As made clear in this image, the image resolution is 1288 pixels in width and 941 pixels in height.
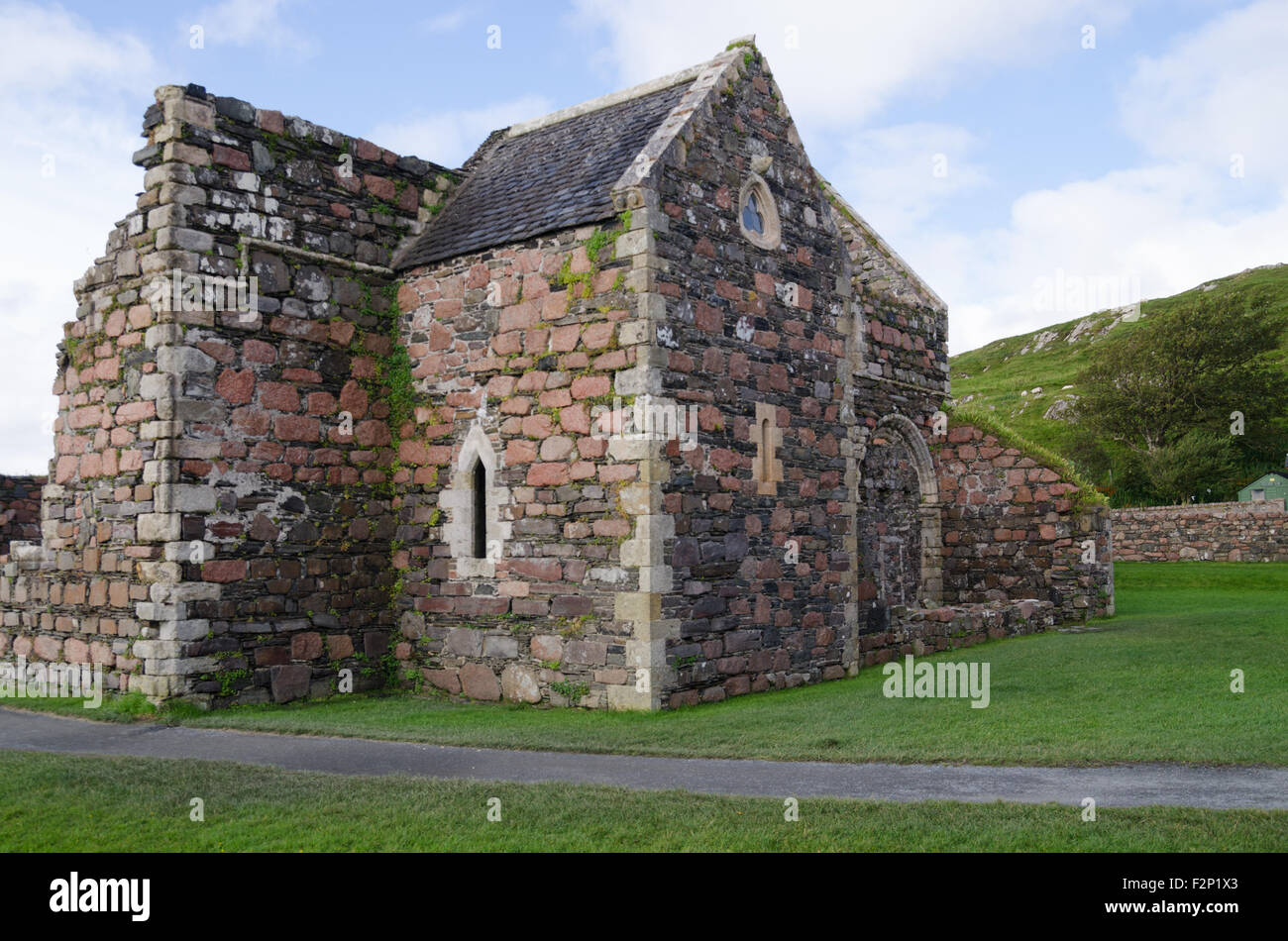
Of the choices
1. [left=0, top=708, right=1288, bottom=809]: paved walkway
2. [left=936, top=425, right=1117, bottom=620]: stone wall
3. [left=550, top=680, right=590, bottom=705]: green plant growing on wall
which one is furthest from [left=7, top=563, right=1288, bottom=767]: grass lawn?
[left=936, top=425, right=1117, bottom=620]: stone wall

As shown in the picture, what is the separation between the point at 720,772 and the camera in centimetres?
805

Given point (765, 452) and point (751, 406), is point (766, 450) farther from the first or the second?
point (751, 406)

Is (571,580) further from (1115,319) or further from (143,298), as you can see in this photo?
(1115,319)

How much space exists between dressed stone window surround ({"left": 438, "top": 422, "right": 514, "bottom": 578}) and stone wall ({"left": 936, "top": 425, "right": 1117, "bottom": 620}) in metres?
10.7

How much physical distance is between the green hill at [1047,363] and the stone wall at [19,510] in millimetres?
59272

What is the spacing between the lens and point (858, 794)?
7.11 m

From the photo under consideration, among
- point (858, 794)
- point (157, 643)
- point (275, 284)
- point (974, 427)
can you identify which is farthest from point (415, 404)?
point (974, 427)

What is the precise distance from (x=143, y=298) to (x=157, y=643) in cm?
394

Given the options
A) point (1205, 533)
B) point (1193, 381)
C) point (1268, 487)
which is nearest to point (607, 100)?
point (1205, 533)

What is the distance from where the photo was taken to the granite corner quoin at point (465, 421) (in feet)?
37.9

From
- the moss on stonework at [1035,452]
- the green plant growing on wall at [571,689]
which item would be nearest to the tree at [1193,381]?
the moss on stonework at [1035,452]

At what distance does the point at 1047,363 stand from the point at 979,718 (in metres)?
92.2

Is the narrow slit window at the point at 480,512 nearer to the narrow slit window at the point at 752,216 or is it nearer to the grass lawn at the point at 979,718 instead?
the grass lawn at the point at 979,718
